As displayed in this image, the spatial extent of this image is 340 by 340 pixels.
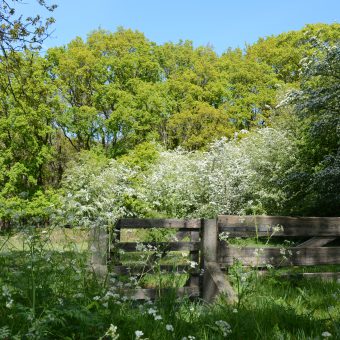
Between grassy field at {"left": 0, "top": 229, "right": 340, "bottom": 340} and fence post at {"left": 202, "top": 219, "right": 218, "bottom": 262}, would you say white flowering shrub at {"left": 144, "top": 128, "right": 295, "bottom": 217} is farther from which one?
grassy field at {"left": 0, "top": 229, "right": 340, "bottom": 340}

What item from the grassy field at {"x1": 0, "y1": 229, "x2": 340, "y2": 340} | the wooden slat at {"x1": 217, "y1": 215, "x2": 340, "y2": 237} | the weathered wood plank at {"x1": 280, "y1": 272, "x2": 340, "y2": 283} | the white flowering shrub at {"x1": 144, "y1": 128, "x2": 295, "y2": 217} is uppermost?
the white flowering shrub at {"x1": 144, "y1": 128, "x2": 295, "y2": 217}

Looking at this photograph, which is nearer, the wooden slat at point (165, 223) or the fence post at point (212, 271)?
the fence post at point (212, 271)

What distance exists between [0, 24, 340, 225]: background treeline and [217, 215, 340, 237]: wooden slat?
1213 centimetres

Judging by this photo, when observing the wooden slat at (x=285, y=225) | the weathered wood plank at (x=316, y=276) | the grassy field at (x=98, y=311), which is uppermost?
the wooden slat at (x=285, y=225)

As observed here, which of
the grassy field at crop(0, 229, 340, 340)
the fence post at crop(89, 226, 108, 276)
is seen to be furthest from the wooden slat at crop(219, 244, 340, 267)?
the fence post at crop(89, 226, 108, 276)

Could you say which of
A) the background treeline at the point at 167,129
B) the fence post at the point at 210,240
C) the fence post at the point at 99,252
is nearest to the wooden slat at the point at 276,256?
the fence post at the point at 210,240

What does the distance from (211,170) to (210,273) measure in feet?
64.1

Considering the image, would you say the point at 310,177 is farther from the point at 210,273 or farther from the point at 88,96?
the point at 88,96

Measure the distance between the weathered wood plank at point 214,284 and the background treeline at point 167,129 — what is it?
13323 mm

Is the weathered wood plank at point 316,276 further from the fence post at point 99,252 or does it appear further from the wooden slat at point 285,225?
the fence post at point 99,252

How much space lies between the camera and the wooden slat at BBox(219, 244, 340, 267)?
609 cm

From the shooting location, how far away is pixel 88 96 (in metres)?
39.9

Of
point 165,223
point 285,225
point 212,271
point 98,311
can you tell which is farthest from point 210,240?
point 98,311

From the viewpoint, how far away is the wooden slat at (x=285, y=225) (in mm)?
6172
